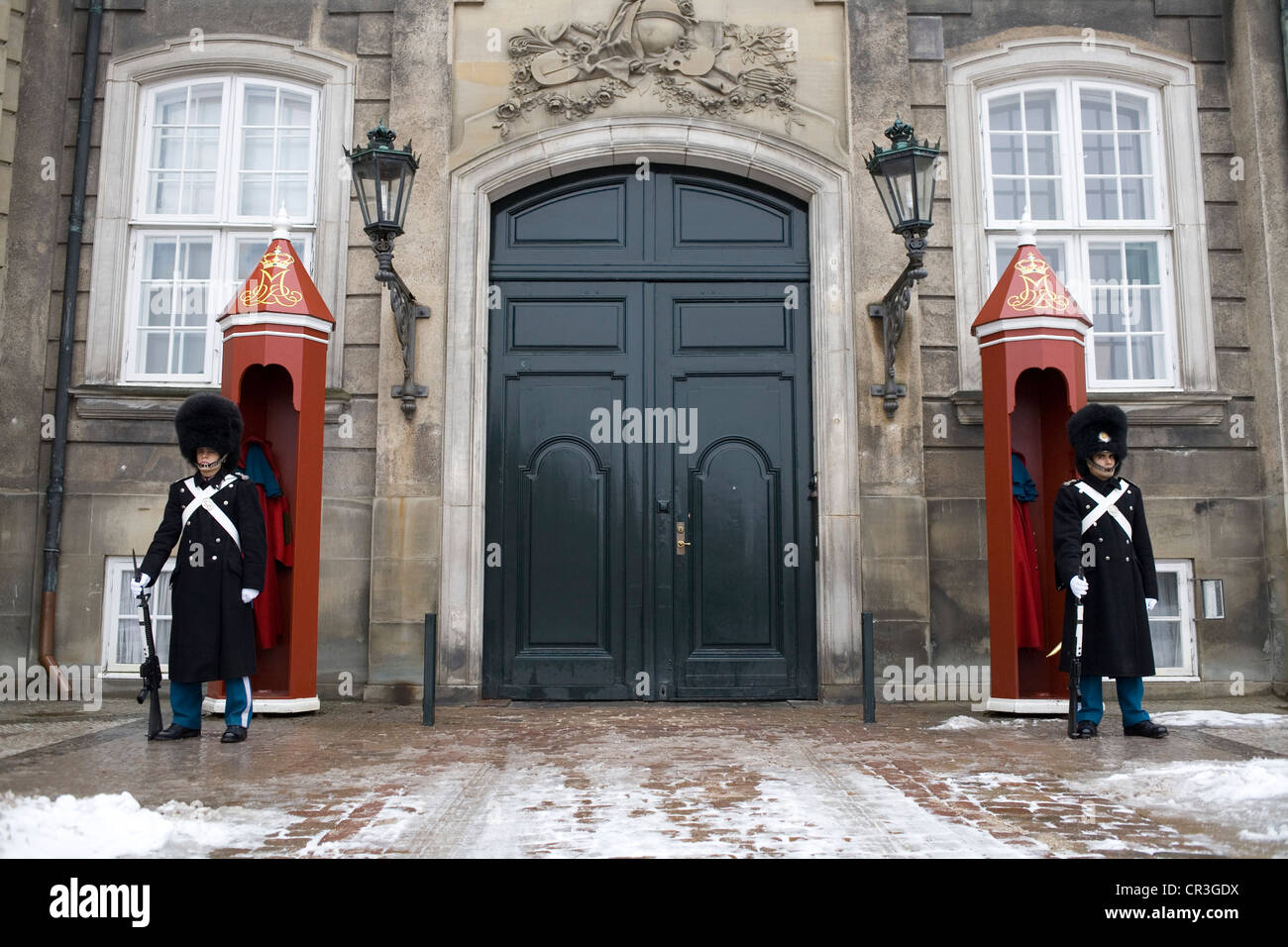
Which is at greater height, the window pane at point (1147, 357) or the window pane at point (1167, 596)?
the window pane at point (1147, 357)

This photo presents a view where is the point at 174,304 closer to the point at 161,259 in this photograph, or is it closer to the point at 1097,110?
the point at 161,259

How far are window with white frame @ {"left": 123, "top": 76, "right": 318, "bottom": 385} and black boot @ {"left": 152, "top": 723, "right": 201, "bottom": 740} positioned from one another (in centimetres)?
319

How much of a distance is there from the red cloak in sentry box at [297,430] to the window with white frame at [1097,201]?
4910mm

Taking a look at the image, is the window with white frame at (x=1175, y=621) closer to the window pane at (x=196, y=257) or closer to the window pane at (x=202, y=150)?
the window pane at (x=196, y=257)

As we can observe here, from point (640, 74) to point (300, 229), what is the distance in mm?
2738

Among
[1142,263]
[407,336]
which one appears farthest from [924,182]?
[407,336]

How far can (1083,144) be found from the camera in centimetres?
927

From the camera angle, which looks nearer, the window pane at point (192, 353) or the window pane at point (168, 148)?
the window pane at point (192, 353)

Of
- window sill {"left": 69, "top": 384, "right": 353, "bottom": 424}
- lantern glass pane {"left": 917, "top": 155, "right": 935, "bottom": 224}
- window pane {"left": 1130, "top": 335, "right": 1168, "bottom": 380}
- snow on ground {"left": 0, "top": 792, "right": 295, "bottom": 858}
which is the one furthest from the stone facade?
snow on ground {"left": 0, "top": 792, "right": 295, "bottom": 858}

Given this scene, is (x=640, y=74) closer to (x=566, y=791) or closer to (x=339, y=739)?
(x=339, y=739)

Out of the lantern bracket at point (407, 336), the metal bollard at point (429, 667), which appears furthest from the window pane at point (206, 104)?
the metal bollard at point (429, 667)

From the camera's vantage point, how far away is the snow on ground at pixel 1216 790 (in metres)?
4.31

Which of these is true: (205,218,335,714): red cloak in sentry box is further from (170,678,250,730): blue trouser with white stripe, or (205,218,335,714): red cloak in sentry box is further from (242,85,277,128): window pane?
(242,85,277,128): window pane

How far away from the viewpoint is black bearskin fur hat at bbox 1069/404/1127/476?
6801 mm
